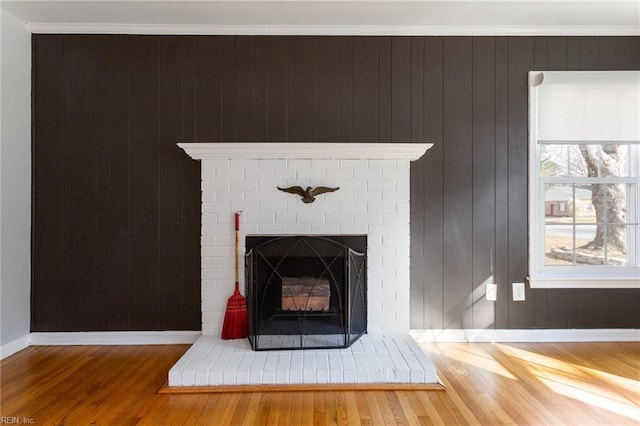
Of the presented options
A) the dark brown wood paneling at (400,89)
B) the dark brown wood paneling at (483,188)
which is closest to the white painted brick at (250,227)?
the dark brown wood paneling at (400,89)

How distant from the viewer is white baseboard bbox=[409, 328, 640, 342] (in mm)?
2943

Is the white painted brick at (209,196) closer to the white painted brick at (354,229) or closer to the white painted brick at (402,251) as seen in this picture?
the white painted brick at (354,229)

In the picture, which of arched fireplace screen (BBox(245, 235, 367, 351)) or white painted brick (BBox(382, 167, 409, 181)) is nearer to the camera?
arched fireplace screen (BBox(245, 235, 367, 351))

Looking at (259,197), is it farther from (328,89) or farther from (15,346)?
(15,346)

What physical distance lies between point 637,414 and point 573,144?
1883mm

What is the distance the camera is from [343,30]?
2920 millimetres

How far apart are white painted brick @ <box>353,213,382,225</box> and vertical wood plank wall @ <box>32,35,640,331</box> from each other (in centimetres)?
34

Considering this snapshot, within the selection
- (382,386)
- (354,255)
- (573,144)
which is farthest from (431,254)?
(573,144)

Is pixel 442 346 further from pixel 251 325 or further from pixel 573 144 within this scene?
pixel 573 144

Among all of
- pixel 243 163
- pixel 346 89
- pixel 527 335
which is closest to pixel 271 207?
pixel 243 163

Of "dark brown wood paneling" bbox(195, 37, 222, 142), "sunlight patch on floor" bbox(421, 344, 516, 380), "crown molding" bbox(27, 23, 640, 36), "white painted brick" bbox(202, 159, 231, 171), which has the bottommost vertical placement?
"sunlight patch on floor" bbox(421, 344, 516, 380)

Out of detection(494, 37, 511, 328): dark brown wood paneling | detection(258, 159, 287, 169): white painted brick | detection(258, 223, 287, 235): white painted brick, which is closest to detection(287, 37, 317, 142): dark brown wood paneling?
detection(258, 159, 287, 169): white painted brick

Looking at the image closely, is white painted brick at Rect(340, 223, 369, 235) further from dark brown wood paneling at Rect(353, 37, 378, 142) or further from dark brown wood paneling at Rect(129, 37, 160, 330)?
dark brown wood paneling at Rect(129, 37, 160, 330)

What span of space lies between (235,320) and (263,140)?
132 centimetres
